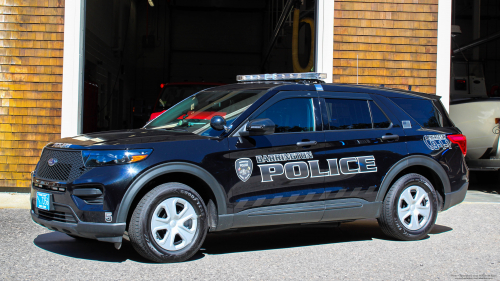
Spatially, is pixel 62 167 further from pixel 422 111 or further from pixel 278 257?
pixel 422 111

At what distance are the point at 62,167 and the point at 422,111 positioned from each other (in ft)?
13.3

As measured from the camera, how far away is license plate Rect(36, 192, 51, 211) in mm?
4371

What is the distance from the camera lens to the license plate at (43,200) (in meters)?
4.37

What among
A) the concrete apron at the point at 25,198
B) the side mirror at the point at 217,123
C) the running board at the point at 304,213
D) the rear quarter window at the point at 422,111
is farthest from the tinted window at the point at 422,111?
the concrete apron at the point at 25,198

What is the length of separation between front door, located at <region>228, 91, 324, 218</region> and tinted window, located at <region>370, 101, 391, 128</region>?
2.46 feet

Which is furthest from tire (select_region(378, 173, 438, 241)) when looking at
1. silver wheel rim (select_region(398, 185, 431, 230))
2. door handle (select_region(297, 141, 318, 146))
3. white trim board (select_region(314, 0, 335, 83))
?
white trim board (select_region(314, 0, 335, 83))

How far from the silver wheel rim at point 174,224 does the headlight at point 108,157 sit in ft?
1.58

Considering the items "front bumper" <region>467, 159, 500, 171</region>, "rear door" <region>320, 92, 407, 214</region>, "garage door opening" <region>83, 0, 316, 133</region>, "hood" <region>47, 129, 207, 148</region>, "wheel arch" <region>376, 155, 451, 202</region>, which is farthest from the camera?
"garage door opening" <region>83, 0, 316, 133</region>

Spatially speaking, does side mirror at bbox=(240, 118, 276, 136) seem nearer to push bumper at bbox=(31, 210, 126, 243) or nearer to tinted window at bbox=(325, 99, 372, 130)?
tinted window at bbox=(325, 99, 372, 130)

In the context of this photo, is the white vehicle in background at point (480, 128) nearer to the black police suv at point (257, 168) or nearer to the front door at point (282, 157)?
the black police suv at point (257, 168)

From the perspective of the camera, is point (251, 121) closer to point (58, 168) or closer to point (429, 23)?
point (58, 168)

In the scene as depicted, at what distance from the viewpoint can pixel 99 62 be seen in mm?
18469

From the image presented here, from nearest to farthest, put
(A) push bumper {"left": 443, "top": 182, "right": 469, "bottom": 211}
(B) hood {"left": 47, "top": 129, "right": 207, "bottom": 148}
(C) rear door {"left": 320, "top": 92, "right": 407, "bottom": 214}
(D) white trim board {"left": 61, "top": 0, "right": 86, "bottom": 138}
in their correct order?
(B) hood {"left": 47, "top": 129, "right": 207, "bottom": 148}, (C) rear door {"left": 320, "top": 92, "right": 407, "bottom": 214}, (A) push bumper {"left": 443, "top": 182, "right": 469, "bottom": 211}, (D) white trim board {"left": 61, "top": 0, "right": 86, "bottom": 138}

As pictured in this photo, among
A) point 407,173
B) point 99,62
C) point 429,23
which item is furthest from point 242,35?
point 407,173
